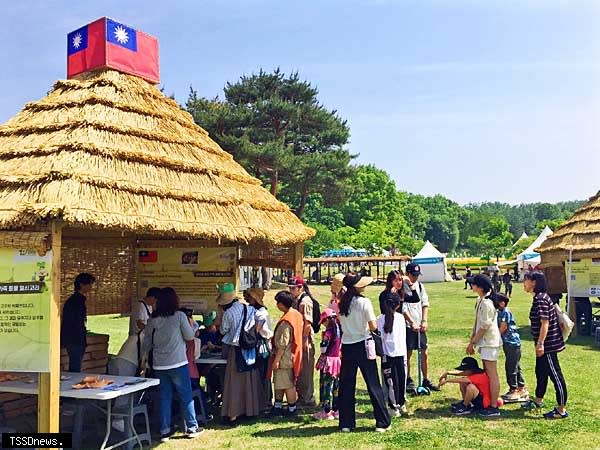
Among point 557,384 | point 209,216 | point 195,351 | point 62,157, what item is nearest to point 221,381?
point 195,351

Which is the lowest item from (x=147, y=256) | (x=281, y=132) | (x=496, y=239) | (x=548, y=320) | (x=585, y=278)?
(x=548, y=320)

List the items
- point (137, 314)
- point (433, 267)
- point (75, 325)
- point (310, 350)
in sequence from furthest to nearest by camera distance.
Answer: point (433, 267) → point (137, 314) → point (310, 350) → point (75, 325)

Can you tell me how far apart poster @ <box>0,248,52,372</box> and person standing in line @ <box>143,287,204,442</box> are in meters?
1.47

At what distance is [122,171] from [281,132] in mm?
25441

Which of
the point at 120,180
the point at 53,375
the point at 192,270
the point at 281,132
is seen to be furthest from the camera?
the point at 281,132

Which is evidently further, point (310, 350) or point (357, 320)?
point (310, 350)

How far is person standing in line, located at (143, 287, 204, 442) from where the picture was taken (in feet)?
22.6

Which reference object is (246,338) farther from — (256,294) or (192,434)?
(192,434)

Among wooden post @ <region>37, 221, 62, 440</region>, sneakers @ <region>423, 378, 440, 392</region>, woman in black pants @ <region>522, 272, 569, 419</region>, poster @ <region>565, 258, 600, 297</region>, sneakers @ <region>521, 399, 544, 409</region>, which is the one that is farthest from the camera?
poster @ <region>565, 258, 600, 297</region>

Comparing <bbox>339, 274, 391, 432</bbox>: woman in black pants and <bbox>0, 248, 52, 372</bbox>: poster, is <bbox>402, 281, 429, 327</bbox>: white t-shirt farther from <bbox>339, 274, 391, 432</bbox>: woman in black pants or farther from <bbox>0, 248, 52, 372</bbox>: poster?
<bbox>0, 248, 52, 372</bbox>: poster

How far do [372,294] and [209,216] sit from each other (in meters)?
26.1

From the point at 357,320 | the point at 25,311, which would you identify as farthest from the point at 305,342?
the point at 25,311

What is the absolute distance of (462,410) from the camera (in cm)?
782

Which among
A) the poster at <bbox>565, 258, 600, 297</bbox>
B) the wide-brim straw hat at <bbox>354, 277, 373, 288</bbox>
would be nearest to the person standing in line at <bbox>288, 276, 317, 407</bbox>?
the wide-brim straw hat at <bbox>354, 277, 373, 288</bbox>
